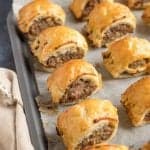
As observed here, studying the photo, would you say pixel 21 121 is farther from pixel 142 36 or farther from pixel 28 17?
pixel 142 36

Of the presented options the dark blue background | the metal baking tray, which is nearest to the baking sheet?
the metal baking tray

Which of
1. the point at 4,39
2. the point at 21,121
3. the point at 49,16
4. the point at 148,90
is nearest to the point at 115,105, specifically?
the point at 148,90

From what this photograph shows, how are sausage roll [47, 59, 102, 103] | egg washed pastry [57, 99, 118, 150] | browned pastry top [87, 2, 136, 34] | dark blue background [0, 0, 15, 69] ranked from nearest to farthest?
egg washed pastry [57, 99, 118, 150], sausage roll [47, 59, 102, 103], browned pastry top [87, 2, 136, 34], dark blue background [0, 0, 15, 69]

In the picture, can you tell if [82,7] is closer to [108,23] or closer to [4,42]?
[108,23]

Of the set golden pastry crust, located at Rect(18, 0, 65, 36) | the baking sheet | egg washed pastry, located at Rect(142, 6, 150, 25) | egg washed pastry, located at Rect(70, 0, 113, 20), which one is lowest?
the baking sheet

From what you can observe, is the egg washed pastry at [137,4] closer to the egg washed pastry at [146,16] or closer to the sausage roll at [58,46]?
the egg washed pastry at [146,16]

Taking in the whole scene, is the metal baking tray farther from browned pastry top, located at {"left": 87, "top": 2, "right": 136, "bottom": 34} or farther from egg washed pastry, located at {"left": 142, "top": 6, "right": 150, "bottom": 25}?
egg washed pastry, located at {"left": 142, "top": 6, "right": 150, "bottom": 25}

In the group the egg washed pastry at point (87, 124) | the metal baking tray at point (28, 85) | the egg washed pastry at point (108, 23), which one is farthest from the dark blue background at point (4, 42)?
the egg washed pastry at point (87, 124)
